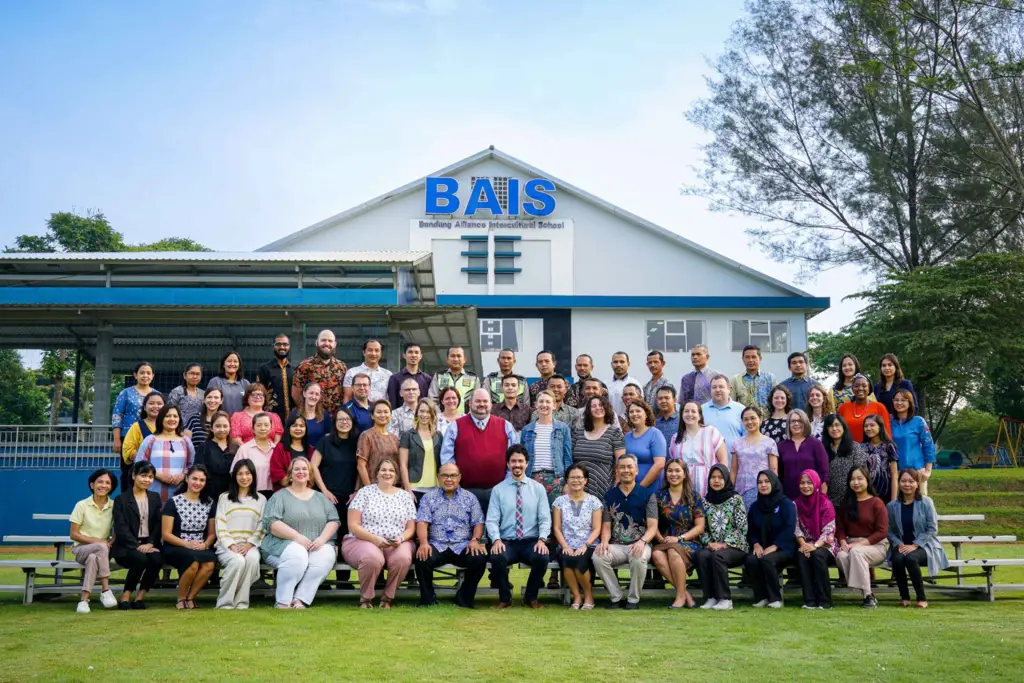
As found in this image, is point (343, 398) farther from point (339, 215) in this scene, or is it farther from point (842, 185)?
point (842, 185)

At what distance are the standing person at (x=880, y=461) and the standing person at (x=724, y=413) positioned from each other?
1235 mm

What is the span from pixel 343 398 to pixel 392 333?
27.7 feet

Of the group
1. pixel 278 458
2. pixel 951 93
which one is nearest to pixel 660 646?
pixel 278 458

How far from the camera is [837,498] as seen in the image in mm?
9312

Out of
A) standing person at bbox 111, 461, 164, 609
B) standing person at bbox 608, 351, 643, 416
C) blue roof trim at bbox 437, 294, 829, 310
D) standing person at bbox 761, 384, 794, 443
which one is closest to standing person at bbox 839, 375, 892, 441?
standing person at bbox 761, 384, 794, 443

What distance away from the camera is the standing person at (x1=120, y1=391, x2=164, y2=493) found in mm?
9406

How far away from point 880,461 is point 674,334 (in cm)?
2286

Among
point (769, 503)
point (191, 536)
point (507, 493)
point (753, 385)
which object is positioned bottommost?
point (191, 536)

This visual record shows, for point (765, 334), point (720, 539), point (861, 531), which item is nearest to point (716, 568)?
point (720, 539)

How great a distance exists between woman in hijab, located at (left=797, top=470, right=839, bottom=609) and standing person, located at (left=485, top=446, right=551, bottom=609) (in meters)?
2.36

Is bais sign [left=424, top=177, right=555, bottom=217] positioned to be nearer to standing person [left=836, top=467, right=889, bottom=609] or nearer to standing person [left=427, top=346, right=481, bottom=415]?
standing person [left=427, top=346, right=481, bottom=415]

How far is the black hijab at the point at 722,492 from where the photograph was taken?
29.3 feet

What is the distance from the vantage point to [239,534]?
28.8 ft

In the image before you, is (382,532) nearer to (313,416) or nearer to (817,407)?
(313,416)
